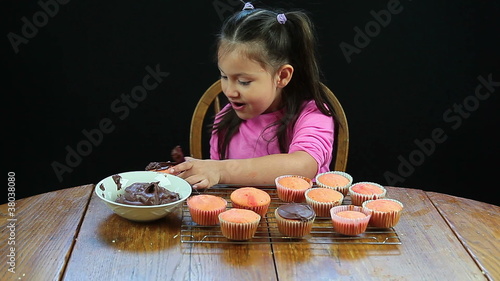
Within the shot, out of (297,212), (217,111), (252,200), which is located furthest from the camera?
(217,111)

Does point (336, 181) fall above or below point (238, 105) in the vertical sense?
below

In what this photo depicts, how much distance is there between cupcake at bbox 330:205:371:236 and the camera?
1.54 m

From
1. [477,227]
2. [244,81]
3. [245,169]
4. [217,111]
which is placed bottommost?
[477,227]

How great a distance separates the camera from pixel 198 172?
1837mm

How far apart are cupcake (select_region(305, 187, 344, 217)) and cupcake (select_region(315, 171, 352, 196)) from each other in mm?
63

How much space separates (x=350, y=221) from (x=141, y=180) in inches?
24.1

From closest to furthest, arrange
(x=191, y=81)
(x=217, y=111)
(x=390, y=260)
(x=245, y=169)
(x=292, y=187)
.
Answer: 1. (x=390, y=260)
2. (x=292, y=187)
3. (x=245, y=169)
4. (x=217, y=111)
5. (x=191, y=81)

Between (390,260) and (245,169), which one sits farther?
(245,169)

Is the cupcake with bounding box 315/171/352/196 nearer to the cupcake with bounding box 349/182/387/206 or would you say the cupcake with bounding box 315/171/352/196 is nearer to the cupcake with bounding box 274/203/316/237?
the cupcake with bounding box 349/182/387/206

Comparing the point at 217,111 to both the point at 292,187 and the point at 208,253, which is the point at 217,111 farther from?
the point at 208,253

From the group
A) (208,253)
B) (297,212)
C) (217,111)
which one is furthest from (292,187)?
(217,111)

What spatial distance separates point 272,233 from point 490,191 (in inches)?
87.2

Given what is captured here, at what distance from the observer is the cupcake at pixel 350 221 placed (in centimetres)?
154

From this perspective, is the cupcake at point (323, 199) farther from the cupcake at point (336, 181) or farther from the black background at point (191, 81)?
the black background at point (191, 81)
